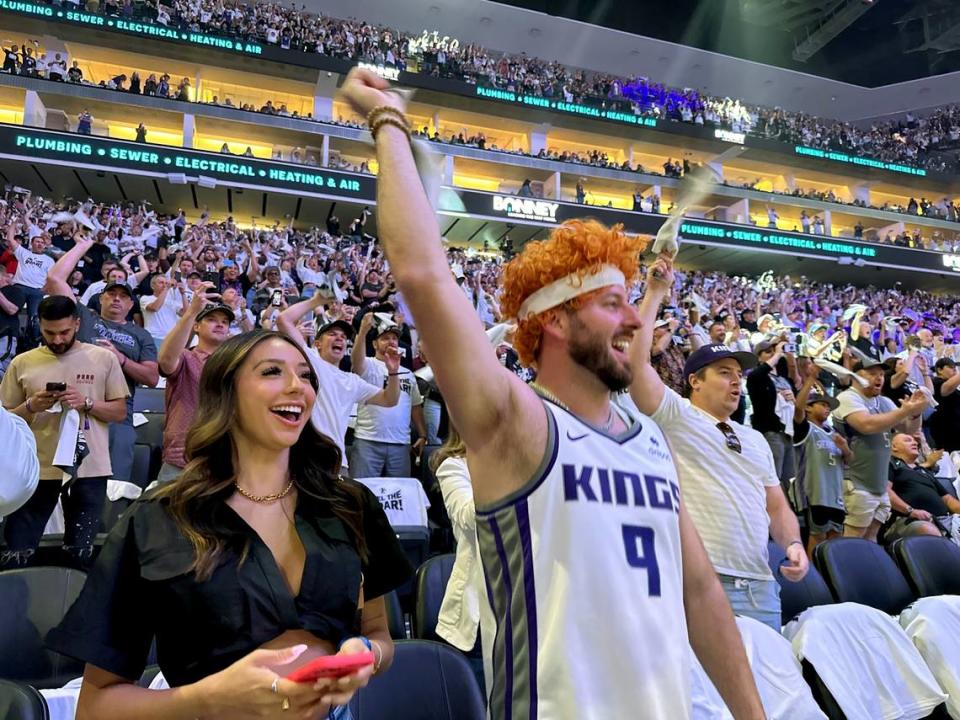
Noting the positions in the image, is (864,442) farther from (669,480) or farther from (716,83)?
(716,83)

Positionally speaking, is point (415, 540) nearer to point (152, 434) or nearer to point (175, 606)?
point (152, 434)

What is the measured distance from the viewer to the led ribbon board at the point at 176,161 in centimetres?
1806

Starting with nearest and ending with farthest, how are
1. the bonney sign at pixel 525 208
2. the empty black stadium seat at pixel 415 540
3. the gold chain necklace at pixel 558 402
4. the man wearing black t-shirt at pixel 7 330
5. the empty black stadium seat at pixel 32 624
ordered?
the gold chain necklace at pixel 558 402
the empty black stadium seat at pixel 32 624
the empty black stadium seat at pixel 415 540
the man wearing black t-shirt at pixel 7 330
the bonney sign at pixel 525 208

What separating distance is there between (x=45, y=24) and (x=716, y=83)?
28060 mm

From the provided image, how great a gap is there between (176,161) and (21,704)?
20.1m

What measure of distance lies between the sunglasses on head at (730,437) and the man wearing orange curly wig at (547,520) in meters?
1.45

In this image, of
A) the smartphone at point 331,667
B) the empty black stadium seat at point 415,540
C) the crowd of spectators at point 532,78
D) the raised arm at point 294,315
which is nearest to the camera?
the smartphone at point 331,667

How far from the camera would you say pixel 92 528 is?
3377 mm

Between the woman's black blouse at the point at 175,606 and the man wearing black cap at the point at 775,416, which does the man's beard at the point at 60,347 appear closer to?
the woman's black blouse at the point at 175,606

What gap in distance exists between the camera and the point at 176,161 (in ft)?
62.8

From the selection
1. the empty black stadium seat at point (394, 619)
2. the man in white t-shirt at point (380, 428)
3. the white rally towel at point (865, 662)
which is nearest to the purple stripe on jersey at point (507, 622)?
the empty black stadium seat at point (394, 619)

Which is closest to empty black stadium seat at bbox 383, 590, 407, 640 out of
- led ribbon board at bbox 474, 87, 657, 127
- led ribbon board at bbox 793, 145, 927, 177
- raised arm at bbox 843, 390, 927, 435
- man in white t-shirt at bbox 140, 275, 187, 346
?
raised arm at bbox 843, 390, 927, 435

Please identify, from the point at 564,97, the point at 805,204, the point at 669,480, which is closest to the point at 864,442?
the point at 669,480

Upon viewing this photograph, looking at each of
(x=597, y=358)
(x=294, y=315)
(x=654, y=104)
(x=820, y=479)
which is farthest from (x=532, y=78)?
(x=597, y=358)
